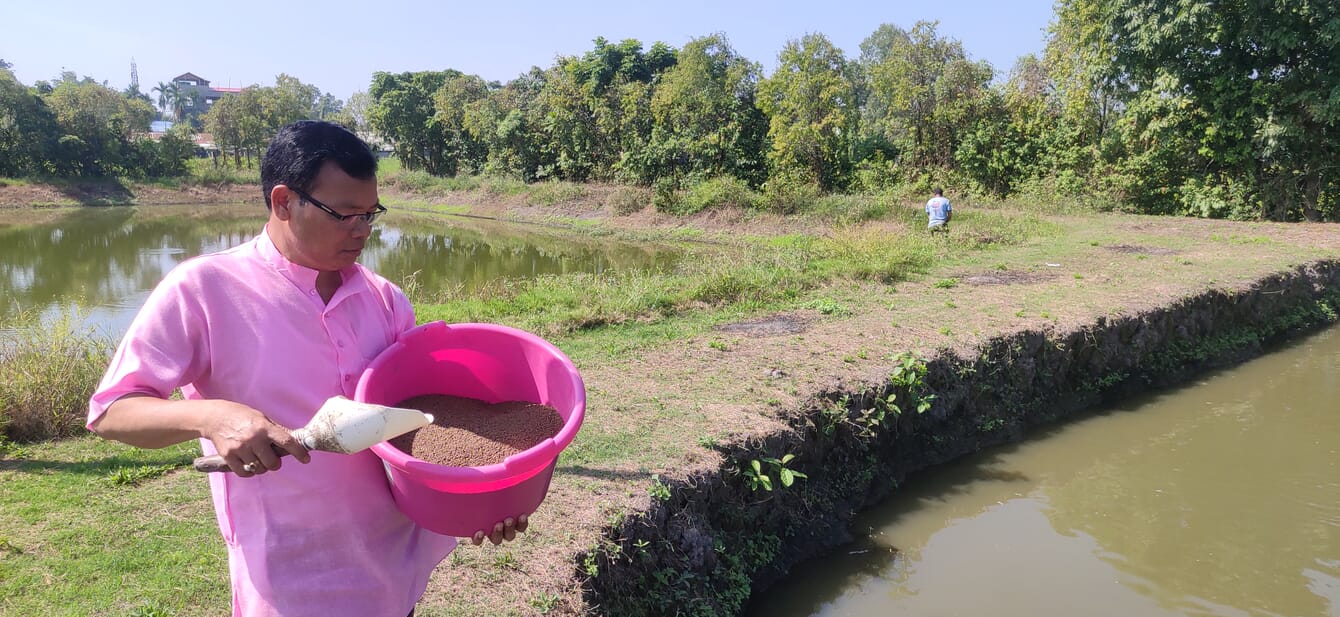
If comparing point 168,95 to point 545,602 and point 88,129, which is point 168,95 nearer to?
point 88,129

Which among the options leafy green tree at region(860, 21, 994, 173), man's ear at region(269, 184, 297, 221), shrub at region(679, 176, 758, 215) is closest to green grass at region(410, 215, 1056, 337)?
man's ear at region(269, 184, 297, 221)

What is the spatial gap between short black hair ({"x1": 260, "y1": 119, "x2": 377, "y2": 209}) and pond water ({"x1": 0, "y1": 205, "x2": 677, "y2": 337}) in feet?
24.1

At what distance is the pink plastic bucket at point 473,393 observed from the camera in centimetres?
134

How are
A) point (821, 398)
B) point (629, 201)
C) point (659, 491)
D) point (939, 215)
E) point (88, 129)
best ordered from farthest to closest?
1. point (88, 129)
2. point (629, 201)
3. point (939, 215)
4. point (821, 398)
5. point (659, 491)

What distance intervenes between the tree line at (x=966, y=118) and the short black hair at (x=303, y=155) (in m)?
16.1

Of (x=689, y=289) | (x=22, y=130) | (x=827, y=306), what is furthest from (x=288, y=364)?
(x=22, y=130)

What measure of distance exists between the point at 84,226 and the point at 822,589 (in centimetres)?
2450

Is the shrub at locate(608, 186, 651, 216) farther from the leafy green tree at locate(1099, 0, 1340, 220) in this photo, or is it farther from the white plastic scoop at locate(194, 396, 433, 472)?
the white plastic scoop at locate(194, 396, 433, 472)

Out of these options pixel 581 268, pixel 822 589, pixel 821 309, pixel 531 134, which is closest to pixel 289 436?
pixel 822 589

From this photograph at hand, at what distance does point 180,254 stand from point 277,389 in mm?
16764

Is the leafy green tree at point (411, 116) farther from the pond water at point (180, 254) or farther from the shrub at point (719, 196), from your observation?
the shrub at point (719, 196)

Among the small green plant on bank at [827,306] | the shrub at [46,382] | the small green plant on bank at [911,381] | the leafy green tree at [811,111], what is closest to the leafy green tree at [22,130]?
the leafy green tree at [811,111]

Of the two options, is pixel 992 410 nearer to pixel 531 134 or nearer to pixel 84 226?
pixel 84 226

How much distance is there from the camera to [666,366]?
17.5 ft
